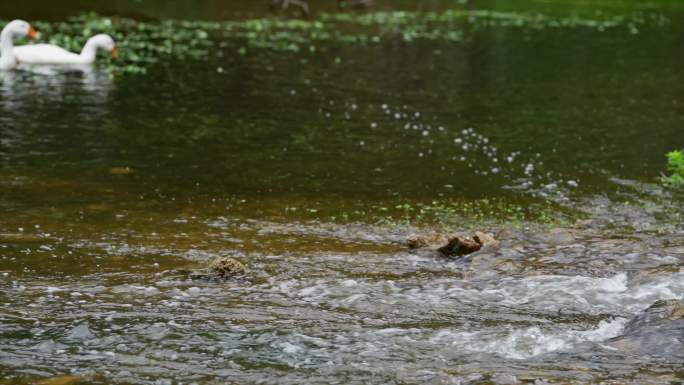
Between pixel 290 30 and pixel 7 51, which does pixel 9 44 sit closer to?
pixel 7 51

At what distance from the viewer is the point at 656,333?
23.9 feet

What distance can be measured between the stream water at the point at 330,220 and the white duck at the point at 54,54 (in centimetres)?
47

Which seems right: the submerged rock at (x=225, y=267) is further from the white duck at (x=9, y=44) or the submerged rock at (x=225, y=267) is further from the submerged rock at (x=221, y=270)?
the white duck at (x=9, y=44)

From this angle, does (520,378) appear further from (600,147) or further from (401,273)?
(600,147)

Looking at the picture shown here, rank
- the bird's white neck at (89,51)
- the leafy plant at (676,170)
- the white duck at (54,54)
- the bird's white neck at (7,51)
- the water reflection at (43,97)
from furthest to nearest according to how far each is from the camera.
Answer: the bird's white neck at (89,51) → the white duck at (54,54) → the bird's white neck at (7,51) → the water reflection at (43,97) → the leafy plant at (676,170)

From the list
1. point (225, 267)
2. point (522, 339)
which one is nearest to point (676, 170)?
point (522, 339)

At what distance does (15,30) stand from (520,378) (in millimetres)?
18513

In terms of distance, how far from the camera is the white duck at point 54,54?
22.6 m

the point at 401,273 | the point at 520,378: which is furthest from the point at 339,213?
the point at 520,378

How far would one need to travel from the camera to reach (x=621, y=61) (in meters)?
27.7

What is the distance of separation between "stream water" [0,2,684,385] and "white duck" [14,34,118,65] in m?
0.47

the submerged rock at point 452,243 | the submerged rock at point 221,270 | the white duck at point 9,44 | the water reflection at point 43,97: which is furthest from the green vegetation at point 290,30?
the submerged rock at point 221,270

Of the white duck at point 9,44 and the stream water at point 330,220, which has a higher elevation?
the white duck at point 9,44

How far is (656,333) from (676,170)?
21.8 feet
